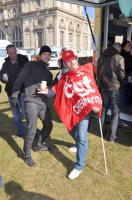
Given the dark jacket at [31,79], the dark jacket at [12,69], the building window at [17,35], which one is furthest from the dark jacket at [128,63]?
the building window at [17,35]

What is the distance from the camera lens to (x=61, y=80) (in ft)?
13.3

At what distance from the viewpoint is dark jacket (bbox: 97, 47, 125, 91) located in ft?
16.0

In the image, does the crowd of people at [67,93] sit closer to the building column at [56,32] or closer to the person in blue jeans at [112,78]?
the person in blue jeans at [112,78]

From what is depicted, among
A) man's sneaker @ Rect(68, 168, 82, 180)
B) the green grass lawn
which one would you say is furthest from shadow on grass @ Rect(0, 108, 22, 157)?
man's sneaker @ Rect(68, 168, 82, 180)

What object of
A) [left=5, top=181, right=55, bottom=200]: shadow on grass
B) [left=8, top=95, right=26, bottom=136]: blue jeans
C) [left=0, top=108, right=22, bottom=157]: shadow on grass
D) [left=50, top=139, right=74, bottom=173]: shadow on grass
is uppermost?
[left=8, top=95, right=26, bottom=136]: blue jeans

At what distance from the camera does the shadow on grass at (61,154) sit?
4473 mm

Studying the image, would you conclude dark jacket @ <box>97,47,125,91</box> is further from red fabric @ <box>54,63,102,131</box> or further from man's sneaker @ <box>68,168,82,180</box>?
man's sneaker @ <box>68,168,82,180</box>

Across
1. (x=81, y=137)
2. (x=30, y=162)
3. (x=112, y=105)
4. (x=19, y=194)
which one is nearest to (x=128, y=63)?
(x=112, y=105)

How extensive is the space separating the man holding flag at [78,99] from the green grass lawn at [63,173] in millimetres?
286

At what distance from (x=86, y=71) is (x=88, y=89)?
0.91 feet

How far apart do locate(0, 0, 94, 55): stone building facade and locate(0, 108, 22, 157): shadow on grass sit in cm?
5890

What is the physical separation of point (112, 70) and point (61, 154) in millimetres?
1821

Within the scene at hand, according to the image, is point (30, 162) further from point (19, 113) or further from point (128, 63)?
point (128, 63)

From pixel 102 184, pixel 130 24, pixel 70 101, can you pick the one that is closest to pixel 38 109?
pixel 70 101
